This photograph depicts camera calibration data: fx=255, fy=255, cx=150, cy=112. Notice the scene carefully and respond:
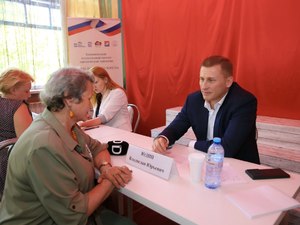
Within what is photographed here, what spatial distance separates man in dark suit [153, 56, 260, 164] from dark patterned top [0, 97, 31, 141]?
1018 mm

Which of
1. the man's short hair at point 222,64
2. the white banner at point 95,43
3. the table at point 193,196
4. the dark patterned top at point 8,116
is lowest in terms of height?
the table at point 193,196

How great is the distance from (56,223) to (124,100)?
170 cm

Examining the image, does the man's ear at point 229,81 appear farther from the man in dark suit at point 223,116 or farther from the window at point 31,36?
the window at point 31,36

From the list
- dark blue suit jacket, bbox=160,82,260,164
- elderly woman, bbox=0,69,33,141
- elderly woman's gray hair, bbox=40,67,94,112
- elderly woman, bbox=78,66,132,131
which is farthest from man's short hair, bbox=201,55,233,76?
elderly woman, bbox=0,69,33,141

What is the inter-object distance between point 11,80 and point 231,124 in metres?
1.62

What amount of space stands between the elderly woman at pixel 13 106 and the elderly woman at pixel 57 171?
75 centimetres

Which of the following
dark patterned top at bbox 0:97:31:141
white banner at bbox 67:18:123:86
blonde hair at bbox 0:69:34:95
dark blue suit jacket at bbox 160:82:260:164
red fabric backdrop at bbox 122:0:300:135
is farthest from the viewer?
white banner at bbox 67:18:123:86

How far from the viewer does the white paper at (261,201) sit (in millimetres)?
957

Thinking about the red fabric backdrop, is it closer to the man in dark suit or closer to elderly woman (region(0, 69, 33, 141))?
the man in dark suit

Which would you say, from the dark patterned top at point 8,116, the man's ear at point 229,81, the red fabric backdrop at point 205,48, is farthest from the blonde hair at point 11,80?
the red fabric backdrop at point 205,48

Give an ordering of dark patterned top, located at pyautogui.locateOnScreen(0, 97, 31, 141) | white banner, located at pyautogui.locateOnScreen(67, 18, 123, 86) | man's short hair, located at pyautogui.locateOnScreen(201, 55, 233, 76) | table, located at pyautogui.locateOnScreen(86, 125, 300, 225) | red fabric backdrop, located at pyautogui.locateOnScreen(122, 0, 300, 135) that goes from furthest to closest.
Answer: white banner, located at pyautogui.locateOnScreen(67, 18, 123, 86)
red fabric backdrop, located at pyautogui.locateOnScreen(122, 0, 300, 135)
dark patterned top, located at pyautogui.locateOnScreen(0, 97, 31, 141)
man's short hair, located at pyautogui.locateOnScreen(201, 55, 233, 76)
table, located at pyautogui.locateOnScreen(86, 125, 300, 225)

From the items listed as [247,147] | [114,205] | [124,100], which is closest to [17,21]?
[124,100]

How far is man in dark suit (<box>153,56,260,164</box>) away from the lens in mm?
1552

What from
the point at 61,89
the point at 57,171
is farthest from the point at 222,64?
the point at 57,171
